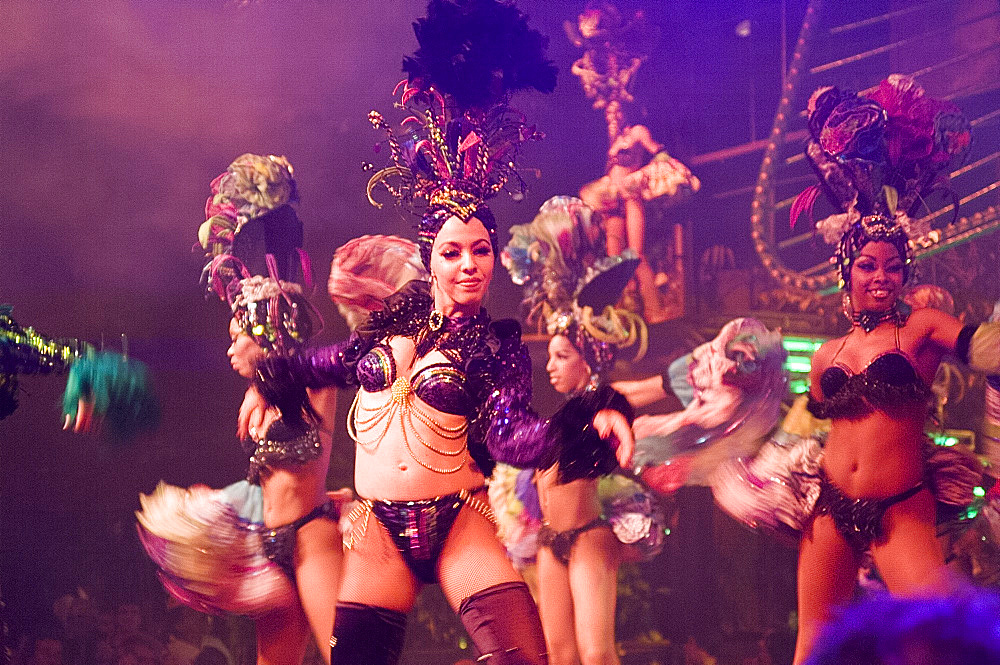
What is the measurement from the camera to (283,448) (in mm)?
3963

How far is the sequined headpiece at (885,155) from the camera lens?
12.3 feet

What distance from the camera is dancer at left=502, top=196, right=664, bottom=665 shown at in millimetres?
3928

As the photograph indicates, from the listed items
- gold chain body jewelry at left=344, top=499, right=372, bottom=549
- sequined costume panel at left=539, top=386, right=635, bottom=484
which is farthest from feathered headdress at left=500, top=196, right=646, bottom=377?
gold chain body jewelry at left=344, top=499, right=372, bottom=549

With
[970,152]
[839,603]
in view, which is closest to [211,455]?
[839,603]

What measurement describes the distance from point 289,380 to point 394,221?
3.21 ft

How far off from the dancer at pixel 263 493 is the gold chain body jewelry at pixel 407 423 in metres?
0.40

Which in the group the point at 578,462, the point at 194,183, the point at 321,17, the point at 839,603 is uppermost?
the point at 321,17

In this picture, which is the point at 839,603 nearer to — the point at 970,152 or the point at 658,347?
the point at 658,347

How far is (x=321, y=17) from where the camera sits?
13.9ft

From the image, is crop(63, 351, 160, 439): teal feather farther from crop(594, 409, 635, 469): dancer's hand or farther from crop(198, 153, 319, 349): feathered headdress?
crop(594, 409, 635, 469): dancer's hand

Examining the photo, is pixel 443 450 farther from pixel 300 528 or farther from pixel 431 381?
pixel 300 528

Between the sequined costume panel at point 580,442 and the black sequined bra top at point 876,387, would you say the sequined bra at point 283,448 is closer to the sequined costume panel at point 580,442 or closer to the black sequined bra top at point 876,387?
the sequined costume panel at point 580,442

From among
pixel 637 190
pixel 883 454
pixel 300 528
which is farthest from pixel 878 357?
pixel 300 528

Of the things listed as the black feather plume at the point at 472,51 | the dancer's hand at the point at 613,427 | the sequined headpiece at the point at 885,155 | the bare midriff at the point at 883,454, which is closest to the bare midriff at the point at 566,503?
the dancer's hand at the point at 613,427
